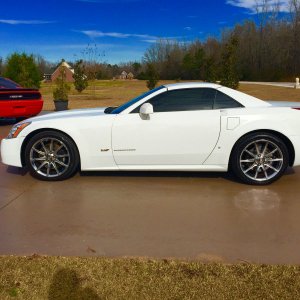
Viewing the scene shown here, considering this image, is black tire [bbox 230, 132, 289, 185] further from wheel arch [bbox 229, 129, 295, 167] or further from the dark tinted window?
the dark tinted window

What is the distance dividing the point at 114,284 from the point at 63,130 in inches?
105

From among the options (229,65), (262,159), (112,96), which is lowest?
(262,159)

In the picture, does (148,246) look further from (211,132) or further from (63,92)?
(63,92)

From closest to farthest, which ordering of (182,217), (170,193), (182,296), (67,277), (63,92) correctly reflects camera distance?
(182,296) < (67,277) < (182,217) < (170,193) < (63,92)

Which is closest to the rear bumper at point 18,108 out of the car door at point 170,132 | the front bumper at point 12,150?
the front bumper at point 12,150

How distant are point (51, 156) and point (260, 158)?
9.43 ft

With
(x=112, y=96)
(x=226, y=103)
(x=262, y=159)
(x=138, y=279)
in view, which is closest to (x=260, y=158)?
(x=262, y=159)

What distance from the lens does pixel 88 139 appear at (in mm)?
4578

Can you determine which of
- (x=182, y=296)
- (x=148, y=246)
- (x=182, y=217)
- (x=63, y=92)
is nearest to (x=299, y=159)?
(x=182, y=217)

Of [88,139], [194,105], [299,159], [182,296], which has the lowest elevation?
[182,296]

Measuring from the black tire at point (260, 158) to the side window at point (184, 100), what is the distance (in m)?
0.71

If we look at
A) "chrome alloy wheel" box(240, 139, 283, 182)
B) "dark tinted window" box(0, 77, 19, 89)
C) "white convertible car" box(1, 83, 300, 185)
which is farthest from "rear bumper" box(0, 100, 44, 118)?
"chrome alloy wheel" box(240, 139, 283, 182)

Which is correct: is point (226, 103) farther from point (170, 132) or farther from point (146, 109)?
point (146, 109)

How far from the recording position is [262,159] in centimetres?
453
